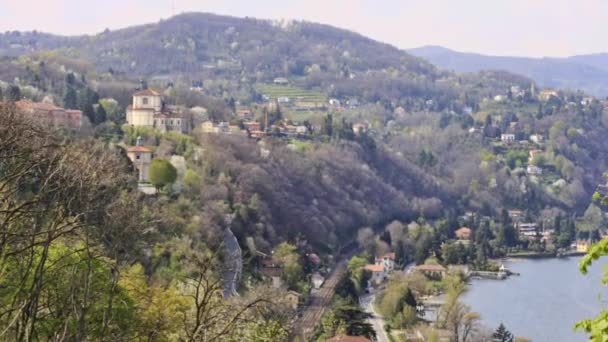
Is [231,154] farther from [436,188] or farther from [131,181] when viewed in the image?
[436,188]

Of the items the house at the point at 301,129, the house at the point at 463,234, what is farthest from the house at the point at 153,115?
the house at the point at 301,129

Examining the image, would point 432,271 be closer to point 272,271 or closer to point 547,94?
point 272,271

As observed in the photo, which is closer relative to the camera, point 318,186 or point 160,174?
point 160,174

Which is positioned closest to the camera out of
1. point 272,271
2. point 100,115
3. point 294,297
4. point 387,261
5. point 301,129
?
point 294,297

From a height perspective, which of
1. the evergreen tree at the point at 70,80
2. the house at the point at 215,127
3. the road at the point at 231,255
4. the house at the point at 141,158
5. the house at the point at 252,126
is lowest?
the house at the point at 252,126

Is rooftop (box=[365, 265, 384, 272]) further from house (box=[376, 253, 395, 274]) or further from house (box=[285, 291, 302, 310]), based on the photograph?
house (box=[285, 291, 302, 310])

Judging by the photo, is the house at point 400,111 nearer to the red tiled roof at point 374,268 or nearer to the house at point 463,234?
the house at point 463,234

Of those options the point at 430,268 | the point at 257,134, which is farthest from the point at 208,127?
the point at 430,268
